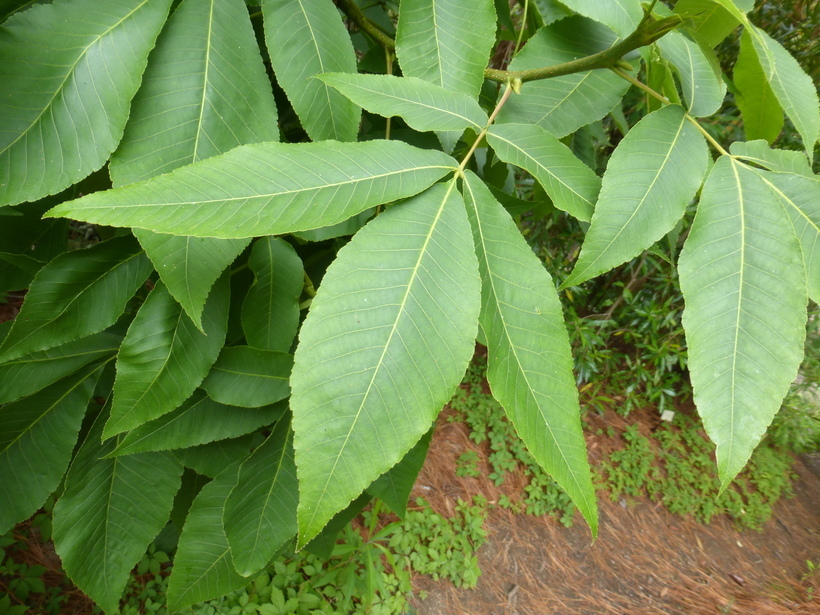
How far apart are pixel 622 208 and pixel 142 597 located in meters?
2.30

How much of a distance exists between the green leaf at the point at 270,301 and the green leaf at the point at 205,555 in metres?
0.29

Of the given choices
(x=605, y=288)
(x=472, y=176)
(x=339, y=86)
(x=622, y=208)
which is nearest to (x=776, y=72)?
(x=622, y=208)

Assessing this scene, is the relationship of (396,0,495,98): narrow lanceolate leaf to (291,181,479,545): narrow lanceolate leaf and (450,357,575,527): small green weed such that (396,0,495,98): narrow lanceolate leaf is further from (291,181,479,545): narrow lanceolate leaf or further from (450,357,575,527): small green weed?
(450,357,575,527): small green weed

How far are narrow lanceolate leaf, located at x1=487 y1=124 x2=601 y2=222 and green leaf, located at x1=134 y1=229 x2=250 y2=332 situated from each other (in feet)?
1.25

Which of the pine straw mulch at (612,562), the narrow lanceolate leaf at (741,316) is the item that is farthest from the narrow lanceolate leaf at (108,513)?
the pine straw mulch at (612,562)

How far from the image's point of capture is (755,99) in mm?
894

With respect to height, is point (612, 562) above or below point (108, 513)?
below

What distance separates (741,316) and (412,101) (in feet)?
1.60

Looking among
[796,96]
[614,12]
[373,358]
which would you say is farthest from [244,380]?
[796,96]

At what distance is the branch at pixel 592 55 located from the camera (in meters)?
0.68

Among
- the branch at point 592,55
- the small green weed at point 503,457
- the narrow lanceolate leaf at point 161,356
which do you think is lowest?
the small green weed at point 503,457

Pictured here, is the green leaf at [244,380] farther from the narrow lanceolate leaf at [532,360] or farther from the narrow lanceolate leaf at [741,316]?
the narrow lanceolate leaf at [741,316]

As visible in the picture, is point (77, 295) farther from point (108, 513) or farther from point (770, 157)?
point (770, 157)

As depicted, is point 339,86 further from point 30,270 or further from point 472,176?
point 30,270
